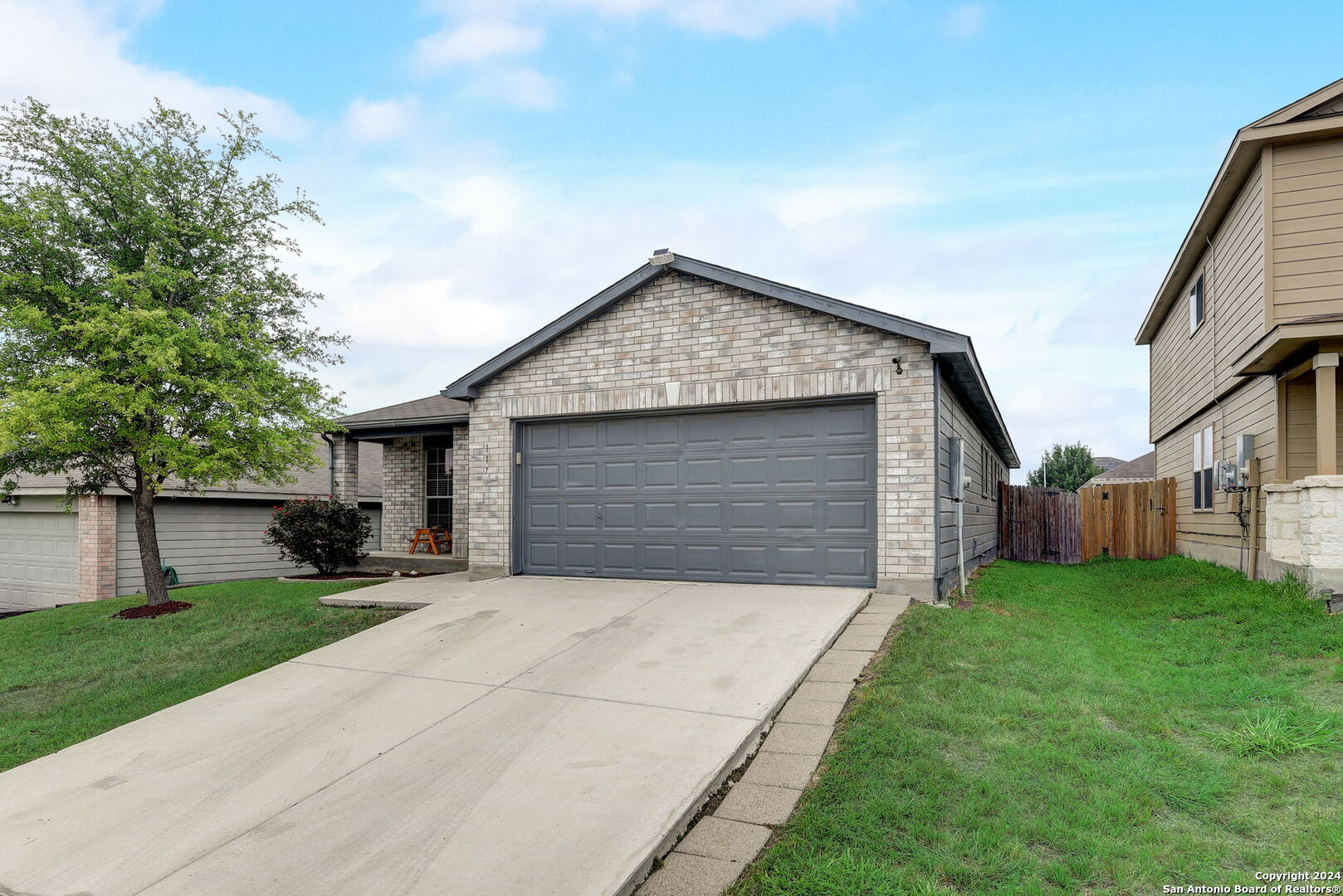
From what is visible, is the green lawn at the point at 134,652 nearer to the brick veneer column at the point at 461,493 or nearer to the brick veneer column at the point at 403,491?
the brick veneer column at the point at 461,493

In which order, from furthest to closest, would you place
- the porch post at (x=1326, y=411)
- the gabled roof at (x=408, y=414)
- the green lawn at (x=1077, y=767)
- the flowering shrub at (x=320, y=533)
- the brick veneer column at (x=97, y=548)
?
the gabled roof at (x=408, y=414) < the brick veneer column at (x=97, y=548) < the flowering shrub at (x=320, y=533) < the porch post at (x=1326, y=411) < the green lawn at (x=1077, y=767)

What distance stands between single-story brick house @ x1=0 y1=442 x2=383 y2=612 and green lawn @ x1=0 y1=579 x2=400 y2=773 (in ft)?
7.78

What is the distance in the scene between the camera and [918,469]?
26.5ft

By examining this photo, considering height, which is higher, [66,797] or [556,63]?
[556,63]

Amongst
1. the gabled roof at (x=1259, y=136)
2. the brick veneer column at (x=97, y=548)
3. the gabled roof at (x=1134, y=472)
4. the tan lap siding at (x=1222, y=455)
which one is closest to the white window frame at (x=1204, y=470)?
the tan lap siding at (x=1222, y=455)

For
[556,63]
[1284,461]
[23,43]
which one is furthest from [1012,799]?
[23,43]

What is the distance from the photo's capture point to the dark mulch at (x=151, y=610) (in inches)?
394

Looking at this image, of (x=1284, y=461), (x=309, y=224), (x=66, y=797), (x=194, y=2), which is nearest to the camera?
(x=66, y=797)

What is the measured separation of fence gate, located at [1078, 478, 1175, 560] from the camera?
1506 cm

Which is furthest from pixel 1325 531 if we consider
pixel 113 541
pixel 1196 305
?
pixel 113 541

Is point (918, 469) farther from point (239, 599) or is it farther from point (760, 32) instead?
point (239, 599)

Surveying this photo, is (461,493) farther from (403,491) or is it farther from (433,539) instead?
(403,491)

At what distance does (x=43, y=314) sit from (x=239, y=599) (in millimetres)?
4397

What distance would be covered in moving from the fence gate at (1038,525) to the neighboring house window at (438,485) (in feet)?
42.8
